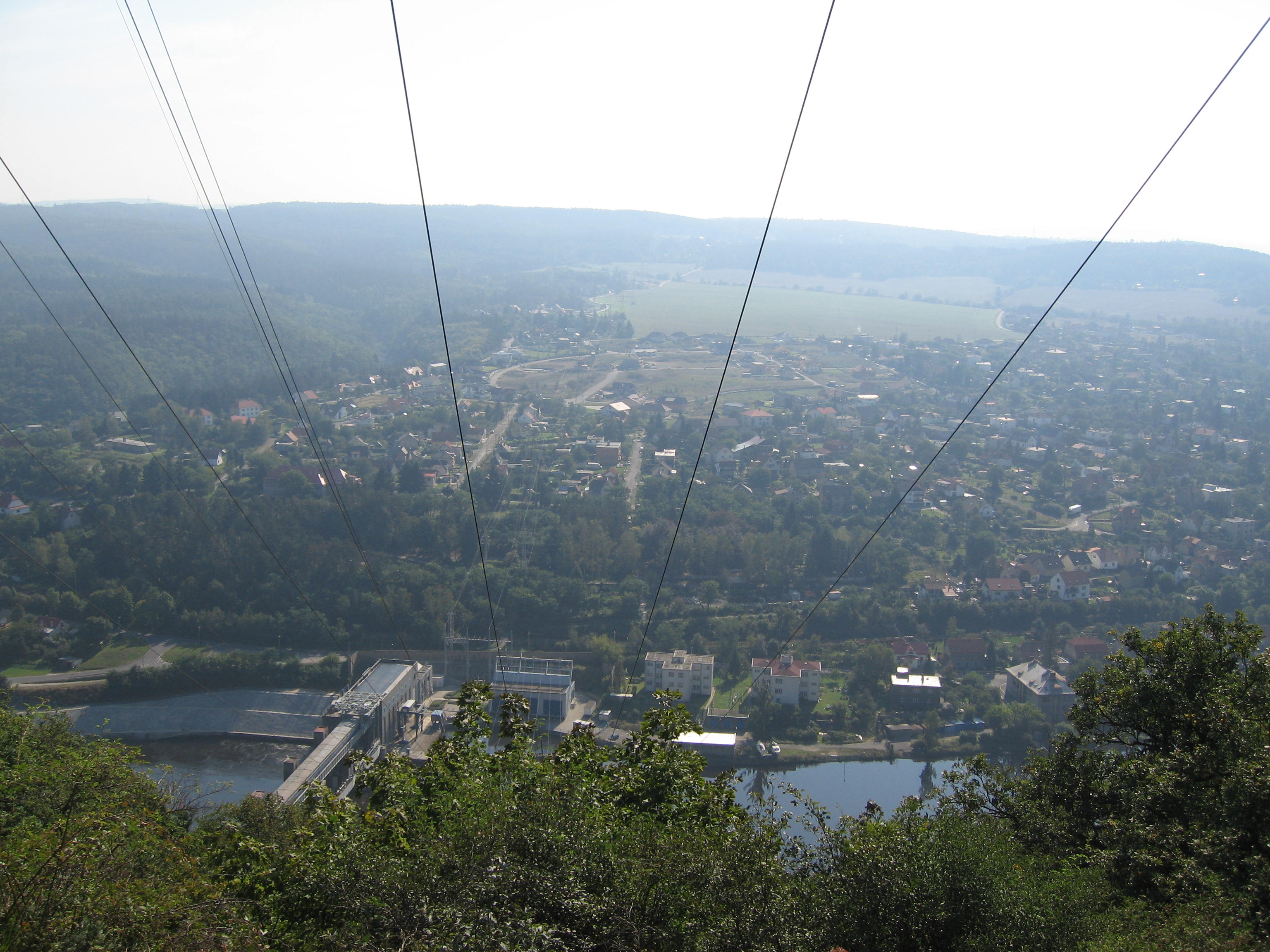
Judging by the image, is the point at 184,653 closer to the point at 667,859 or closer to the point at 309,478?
the point at 309,478

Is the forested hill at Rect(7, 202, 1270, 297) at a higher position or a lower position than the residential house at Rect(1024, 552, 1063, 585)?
lower

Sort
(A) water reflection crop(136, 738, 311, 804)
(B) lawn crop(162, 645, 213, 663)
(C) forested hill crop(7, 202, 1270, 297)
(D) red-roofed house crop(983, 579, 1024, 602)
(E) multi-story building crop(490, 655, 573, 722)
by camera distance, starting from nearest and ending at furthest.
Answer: (A) water reflection crop(136, 738, 311, 804), (E) multi-story building crop(490, 655, 573, 722), (B) lawn crop(162, 645, 213, 663), (D) red-roofed house crop(983, 579, 1024, 602), (C) forested hill crop(7, 202, 1270, 297)

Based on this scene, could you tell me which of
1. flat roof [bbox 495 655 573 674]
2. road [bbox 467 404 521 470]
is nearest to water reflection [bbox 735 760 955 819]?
flat roof [bbox 495 655 573 674]

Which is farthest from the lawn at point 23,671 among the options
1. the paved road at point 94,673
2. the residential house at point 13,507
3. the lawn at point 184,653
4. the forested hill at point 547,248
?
the forested hill at point 547,248

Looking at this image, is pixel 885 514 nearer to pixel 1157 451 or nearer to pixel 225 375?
pixel 1157 451

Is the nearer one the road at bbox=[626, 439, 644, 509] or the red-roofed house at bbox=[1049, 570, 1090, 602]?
the red-roofed house at bbox=[1049, 570, 1090, 602]

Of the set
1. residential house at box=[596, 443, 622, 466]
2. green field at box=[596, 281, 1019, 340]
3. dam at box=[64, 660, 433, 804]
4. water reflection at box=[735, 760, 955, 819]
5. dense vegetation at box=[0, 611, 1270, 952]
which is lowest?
green field at box=[596, 281, 1019, 340]

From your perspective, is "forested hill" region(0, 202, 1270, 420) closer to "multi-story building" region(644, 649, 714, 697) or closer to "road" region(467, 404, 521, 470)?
"road" region(467, 404, 521, 470)

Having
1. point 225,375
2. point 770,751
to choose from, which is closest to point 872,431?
point 770,751
